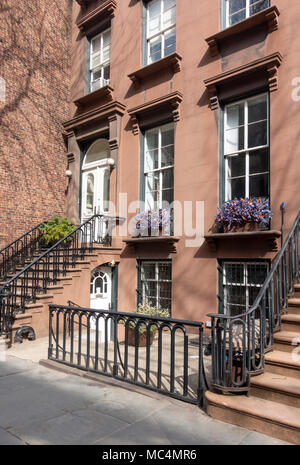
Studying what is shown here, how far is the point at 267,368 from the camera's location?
4012 millimetres

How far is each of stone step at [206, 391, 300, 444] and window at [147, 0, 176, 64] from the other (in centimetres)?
874

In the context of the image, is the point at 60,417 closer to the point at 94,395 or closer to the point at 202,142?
the point at 94,395

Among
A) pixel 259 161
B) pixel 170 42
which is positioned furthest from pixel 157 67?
pixel 259 161

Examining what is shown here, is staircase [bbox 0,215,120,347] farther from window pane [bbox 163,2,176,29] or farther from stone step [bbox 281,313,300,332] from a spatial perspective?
window pane [bbox 163,2,176,29]

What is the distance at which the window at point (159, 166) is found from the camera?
913 centimetres

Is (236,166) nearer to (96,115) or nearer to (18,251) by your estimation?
(96,115)

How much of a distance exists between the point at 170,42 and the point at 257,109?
3.61 metres

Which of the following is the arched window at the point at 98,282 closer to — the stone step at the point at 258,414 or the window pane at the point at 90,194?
the window pane at the point at 90,194

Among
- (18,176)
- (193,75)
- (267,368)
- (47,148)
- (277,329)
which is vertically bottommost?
(267,368)

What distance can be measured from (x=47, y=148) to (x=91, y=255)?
4.62 meters

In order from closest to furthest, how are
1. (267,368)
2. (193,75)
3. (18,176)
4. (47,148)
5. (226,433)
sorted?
(226,433)
(267,368)
(193,75)
(18,176)
(47,148)

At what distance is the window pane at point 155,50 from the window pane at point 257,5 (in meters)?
2.79

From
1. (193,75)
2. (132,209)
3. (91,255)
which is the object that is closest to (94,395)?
(91,255)

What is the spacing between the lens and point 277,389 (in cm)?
353
